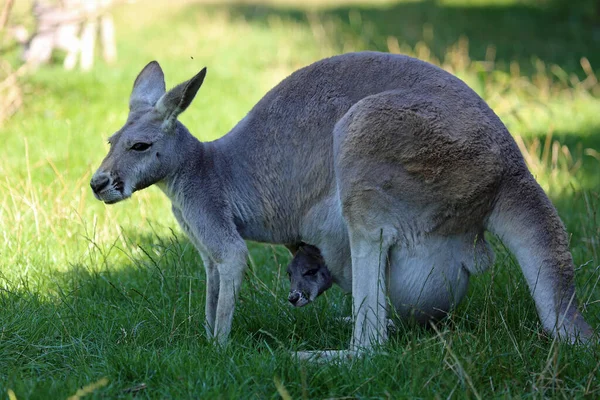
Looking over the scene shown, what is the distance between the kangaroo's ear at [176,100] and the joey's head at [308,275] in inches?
35.9

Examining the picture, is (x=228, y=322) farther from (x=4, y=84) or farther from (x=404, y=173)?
(x=4, y=84)

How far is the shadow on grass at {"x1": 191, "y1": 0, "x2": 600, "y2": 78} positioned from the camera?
41.6 ft

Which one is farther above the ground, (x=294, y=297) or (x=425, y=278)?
(x=425, y=278)

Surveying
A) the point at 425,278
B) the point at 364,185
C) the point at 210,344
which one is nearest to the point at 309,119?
the point at 364,185

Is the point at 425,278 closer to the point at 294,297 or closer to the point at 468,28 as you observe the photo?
the point at 294,297

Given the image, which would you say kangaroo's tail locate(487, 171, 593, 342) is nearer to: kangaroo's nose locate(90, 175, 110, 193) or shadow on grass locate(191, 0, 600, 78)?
kangaroo's nose locate(90, 175, 110, 193)

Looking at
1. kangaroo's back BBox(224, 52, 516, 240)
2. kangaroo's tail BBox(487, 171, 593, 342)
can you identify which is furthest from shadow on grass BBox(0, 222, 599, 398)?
kangaroo's back BBox(224, 52, 516, 240)

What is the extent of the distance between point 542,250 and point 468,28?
12358 millimetres

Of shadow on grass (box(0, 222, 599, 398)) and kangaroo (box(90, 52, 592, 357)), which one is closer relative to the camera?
shadow on grass (box(0, 222, 599, 398))

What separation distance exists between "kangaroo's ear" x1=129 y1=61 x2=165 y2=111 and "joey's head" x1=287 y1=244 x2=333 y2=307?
3.42 feet

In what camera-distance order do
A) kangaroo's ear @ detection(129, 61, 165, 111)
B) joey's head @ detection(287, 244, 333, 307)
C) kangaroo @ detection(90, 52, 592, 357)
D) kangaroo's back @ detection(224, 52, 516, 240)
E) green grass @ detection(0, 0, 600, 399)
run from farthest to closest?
kangaroo's ear @ detection(129, 61, 165, 111) < joey's head @ detection(287, 244, 333, 307) < kangaroo's back @ detection(224, 52, 516, 240) < kangaroo @ detection(90, 52, 592, 357) < green grass @ detection(0, 0, 600, 399)

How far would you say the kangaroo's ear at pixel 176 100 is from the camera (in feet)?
12.1

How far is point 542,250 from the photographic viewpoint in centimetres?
332

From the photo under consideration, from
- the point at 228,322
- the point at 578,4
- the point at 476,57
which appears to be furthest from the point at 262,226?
the point at 578,4
